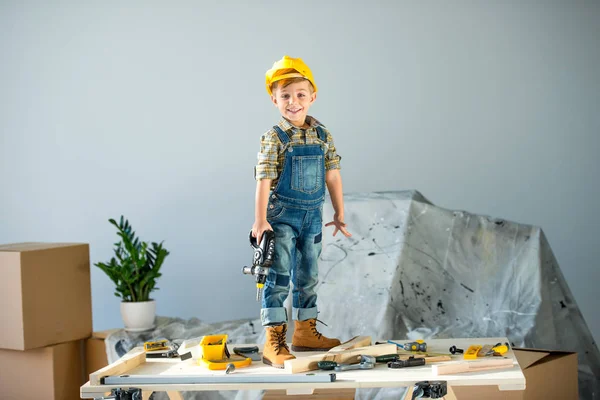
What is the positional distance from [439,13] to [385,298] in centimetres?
172

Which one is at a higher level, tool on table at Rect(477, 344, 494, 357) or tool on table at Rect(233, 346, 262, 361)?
tool on table at Rect(233, 346, 262, 361)

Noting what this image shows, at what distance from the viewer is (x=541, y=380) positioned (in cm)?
279

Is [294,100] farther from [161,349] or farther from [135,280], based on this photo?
[135,280]

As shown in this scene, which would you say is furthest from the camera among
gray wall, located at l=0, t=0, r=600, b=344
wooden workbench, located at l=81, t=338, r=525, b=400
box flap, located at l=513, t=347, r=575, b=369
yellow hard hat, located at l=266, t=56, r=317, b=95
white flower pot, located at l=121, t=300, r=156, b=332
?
gray wall, located at l=0, t=0, r=600, b=344

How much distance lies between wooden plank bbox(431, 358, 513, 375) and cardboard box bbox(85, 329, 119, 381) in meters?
1.96

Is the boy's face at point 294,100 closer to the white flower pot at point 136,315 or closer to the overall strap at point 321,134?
the overall strap at point 321,134

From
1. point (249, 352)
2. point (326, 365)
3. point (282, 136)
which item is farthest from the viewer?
point (249, 352)

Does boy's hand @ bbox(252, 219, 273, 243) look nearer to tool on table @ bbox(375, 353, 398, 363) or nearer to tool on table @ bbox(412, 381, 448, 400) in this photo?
tool on table @ bbox(375, 353, 398, 363)

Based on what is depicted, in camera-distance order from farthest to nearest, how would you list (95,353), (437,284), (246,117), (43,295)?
(246,117), (95,353), (437,284), (43,295)

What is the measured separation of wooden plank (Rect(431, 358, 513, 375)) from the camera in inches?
80.1

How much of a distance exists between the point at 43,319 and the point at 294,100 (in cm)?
Result: 166

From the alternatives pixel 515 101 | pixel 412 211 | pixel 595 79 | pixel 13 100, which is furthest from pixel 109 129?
pixel 595 79

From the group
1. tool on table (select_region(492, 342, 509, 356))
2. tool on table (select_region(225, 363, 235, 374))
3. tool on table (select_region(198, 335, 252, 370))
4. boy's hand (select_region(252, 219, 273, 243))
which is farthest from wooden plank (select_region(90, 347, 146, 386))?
tool on table (select_region(492, 342, 509, 356))

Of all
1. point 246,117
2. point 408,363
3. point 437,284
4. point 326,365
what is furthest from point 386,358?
point 246,117
